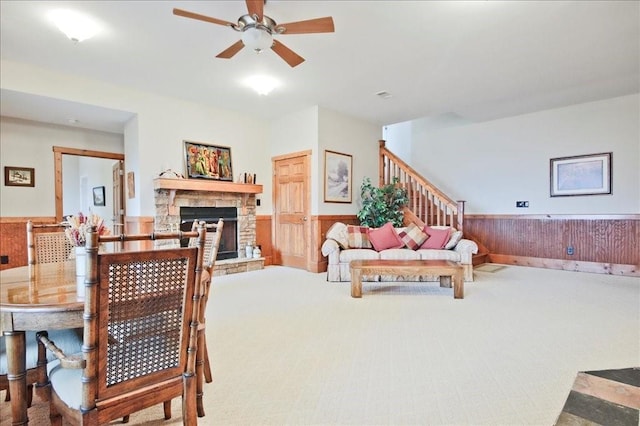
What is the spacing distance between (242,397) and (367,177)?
17.7ft

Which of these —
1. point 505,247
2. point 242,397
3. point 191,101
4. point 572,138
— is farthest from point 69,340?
point 572,138

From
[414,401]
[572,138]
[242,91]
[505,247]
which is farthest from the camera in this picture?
[505,247]

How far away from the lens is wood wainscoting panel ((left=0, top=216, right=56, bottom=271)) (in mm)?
5105

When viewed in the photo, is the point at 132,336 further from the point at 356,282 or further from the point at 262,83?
the point at 262,83

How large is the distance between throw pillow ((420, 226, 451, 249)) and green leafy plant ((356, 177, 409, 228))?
1082 mm

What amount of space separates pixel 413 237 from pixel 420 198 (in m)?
1.54

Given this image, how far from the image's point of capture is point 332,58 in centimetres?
398

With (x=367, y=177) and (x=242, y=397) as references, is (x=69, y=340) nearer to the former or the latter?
(x=242, y=397)

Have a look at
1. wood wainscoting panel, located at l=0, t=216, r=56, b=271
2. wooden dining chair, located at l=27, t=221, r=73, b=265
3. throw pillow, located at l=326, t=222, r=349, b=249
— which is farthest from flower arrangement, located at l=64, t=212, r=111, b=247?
wood wainscoting panel, located at l=0, t=216, r=56, b=271

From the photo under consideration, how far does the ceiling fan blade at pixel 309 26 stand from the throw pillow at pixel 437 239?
3564 millimetres

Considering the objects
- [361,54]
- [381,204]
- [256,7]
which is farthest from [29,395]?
[381,204]

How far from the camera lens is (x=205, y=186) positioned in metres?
5.45

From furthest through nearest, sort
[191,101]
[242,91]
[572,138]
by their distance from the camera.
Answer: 1. [572,138]
2. [191,101]
3. [242,91]

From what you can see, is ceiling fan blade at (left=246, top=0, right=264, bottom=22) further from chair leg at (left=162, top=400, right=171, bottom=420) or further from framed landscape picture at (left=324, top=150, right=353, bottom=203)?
framed landscape picture at (left=324, top=150, right=353, bottom=203)
